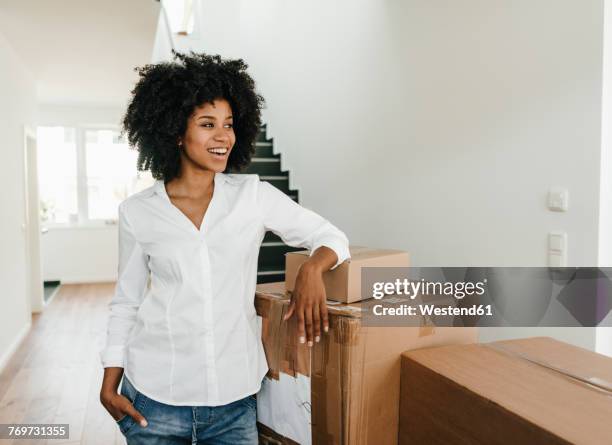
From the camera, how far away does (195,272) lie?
1085 mm

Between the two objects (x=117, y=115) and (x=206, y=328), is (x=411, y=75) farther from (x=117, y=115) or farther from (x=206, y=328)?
(x=117, y=115)

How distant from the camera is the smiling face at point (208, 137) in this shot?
1.16 meters

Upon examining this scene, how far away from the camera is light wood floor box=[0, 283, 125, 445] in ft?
9.46

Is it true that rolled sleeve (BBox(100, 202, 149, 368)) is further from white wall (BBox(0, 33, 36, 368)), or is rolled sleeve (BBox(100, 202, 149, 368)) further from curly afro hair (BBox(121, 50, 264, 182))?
white wall (BBox(0, 33, 36, 368))

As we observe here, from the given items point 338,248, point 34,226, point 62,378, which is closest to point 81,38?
point 34,226

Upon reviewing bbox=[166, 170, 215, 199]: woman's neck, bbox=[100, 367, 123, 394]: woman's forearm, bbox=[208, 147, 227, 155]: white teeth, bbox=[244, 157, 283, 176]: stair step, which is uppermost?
bbox=[244, 157, 283, 176]: stair step

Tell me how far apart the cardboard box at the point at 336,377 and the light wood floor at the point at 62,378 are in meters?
1.85

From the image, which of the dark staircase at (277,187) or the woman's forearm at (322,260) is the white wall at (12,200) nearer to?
the dark staircase at (277,187)

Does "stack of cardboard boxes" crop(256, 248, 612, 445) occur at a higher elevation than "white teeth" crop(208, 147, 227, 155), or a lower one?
lower

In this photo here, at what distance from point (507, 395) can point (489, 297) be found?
1.27m

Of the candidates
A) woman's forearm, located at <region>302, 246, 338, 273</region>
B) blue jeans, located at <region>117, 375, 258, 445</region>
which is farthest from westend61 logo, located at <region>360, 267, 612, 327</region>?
blue jeans, located at <region>117, 375, 258, 445</region>

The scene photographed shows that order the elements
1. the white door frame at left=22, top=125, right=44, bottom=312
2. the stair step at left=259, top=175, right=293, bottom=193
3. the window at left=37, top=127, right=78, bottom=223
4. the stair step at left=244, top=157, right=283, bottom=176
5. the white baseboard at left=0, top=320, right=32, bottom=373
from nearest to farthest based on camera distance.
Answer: the white baseboard at left=0, top=320, right=32, bottom=373, the stair step at left=259, top=175, right=293, bottom=193, the stair step at left=244, top=157, right=283, bottom=176, the white door frame at left=22, top=125, right=44, bottom=312, the window at left=37, top=127, right=78, bottom=223

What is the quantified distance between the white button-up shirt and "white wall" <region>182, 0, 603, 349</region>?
43.5 inches

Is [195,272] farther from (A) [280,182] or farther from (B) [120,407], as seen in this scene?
(A) [280,182]
